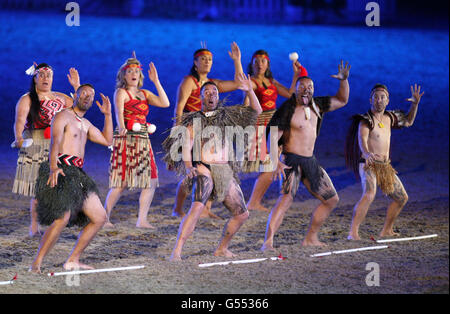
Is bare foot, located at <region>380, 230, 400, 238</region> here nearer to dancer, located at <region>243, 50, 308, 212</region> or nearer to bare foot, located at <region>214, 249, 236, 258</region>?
dancer, located at <region>243, 50, 308, 212</region>

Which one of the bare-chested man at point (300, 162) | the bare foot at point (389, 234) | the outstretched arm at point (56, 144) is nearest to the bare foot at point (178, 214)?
the bare-chested man at point (300, 162)

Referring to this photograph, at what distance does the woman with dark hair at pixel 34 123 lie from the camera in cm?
828

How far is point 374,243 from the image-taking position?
807 cm

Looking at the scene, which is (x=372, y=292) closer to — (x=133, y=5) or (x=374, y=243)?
(x=374, y=243)

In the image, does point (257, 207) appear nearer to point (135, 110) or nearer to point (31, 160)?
point (135, 110)

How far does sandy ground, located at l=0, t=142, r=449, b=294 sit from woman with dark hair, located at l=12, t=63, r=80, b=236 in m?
0.50

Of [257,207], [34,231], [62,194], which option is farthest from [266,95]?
[62,194]

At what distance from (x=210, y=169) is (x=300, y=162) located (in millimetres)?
1052

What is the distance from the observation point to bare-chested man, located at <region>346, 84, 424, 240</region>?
834 centimetres

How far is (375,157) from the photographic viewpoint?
8.38m

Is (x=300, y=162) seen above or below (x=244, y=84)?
below

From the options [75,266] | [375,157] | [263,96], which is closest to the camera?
[75,266]

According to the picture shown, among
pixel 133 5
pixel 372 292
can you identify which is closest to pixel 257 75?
pixel 372 292
